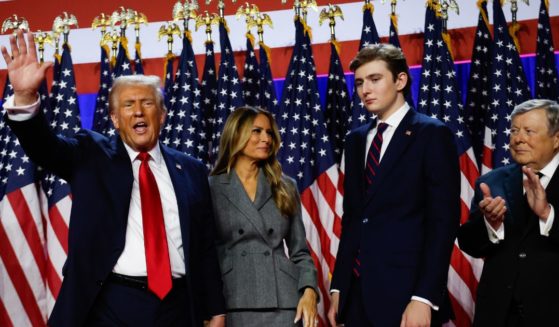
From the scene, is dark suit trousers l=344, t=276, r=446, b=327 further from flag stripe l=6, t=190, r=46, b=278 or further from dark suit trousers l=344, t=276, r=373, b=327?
flag stripe l=6, t=190, r=46, b=278

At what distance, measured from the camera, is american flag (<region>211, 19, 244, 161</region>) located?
4570 mm

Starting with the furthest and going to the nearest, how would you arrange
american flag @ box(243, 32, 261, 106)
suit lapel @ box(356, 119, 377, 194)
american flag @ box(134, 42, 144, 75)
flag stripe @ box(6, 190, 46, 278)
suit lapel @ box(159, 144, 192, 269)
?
1. american flag @ box(134, 42, 144, 75)
2. american flag @ box(243, 32, 261, 106)
3. flag stripe @ box(6, 190, 46, 278)
4. suit lapel @ box(356, 119, 377, 194)
5. suit lapel @ box(159, 144, 192, 269)

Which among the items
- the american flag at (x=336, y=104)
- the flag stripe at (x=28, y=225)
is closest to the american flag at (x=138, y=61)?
the flag stripe at (x=28, y=225)

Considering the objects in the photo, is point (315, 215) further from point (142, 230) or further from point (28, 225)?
point (142, 230)

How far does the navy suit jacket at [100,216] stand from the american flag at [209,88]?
6.32 ft

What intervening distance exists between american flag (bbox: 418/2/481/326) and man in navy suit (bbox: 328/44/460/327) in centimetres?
156

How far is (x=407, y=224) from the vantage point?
263cm

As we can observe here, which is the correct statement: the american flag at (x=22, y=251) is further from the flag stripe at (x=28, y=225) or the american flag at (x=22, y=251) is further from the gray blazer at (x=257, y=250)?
the gray blazer at (x=257, y=250)

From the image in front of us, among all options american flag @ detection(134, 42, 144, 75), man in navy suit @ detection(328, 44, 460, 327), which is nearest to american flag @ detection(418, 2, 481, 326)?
man in navy suit @ detection(328, 44, 460, 327)

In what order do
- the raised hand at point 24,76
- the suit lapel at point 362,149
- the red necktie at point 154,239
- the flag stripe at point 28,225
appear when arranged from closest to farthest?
the raised hand at point 24,76, the red necktie at point 154,239, the suit lapel at point 362,149, the flag stripe at point 28,225

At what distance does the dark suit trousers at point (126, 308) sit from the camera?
7.86ft

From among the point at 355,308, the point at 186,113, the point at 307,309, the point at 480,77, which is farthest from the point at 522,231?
the point at 186,113

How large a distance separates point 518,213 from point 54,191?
Answer: 9.21 feet

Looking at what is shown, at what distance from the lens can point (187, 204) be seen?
2623 millimetres
